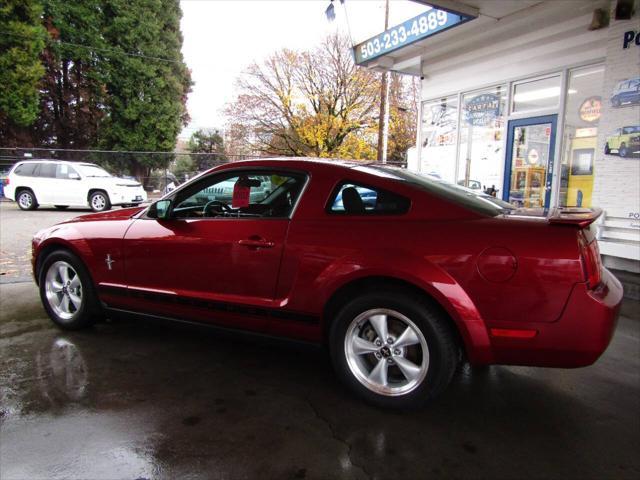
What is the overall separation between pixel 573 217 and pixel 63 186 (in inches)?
610

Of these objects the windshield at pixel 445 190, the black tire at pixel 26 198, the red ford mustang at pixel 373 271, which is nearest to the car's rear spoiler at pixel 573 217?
the red ford mustang at pixel 373 271

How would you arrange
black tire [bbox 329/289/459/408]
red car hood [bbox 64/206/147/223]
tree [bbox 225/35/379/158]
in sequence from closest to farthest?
black tire [bbox 329/289/459/408]
red car hood [bbox 64/206/147/223]
tree [bbox 225/35/379/158]

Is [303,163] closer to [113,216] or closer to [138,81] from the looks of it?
[113,216]

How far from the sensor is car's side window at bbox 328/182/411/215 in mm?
2869

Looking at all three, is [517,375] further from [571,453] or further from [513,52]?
[513,52]

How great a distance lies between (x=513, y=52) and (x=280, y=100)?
46.2ft

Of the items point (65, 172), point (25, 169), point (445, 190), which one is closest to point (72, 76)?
point (25, 169)

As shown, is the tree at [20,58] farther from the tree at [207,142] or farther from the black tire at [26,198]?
the black tire at [26,198]

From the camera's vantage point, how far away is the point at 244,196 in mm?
3455

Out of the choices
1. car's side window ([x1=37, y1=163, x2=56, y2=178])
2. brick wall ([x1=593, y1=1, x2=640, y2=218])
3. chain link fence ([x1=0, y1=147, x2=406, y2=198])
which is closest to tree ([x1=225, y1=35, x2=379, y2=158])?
chain link fence ([x1=0, y1=147, x2=406, y2=198])

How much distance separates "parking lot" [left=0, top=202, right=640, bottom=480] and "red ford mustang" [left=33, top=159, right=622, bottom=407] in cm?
31

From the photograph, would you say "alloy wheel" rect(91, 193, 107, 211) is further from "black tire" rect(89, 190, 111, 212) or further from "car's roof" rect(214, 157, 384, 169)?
"car's roof" rect(214, 157, 384, 169)

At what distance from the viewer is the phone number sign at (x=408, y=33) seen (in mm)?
8078

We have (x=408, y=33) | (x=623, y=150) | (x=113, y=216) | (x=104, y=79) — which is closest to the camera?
(x=113, y=216)
